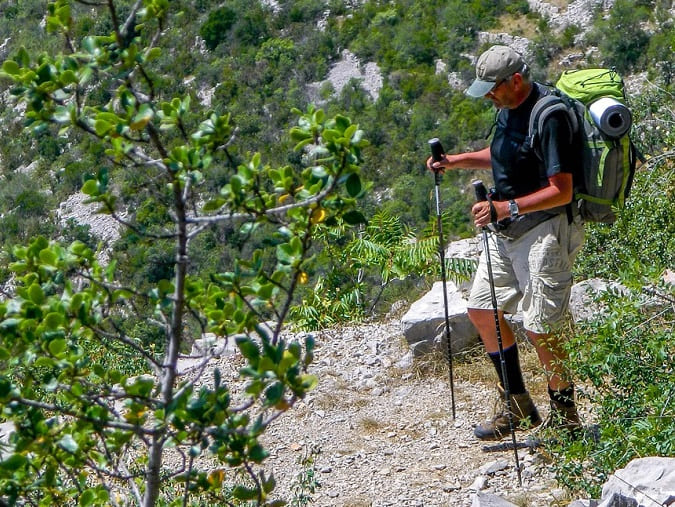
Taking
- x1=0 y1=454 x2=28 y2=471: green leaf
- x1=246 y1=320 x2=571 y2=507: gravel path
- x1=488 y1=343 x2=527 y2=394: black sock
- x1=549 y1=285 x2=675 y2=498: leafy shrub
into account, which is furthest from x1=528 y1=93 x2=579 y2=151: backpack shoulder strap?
x1=0 y1=454 x2=28 y2=471: green leaf

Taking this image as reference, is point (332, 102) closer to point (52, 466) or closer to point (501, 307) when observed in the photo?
point (501, 307)

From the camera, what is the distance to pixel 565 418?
379 cm

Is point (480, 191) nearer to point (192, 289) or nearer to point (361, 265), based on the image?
point (192, 289)

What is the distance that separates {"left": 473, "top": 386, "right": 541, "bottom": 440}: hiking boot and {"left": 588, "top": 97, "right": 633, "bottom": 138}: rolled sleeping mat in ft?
4.18

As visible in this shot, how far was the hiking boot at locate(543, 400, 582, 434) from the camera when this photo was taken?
3.83 metres

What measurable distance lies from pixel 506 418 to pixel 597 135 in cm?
137

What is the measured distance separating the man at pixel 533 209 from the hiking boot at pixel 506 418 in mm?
167

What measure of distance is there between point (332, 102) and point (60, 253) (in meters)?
31.2

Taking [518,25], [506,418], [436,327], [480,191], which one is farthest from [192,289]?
[518,25]

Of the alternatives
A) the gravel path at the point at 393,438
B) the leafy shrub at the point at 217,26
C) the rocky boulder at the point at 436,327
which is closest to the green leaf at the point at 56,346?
the gravel path at the point at 393,438

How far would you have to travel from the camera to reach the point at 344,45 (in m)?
36.5

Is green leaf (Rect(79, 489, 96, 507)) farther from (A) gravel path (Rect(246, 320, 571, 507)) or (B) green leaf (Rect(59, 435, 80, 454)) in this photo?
(A) gravel path (Rect(246, 320, 571, 507))

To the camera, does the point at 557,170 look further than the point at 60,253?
Yes

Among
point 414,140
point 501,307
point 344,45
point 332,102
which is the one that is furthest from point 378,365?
point 344,45
